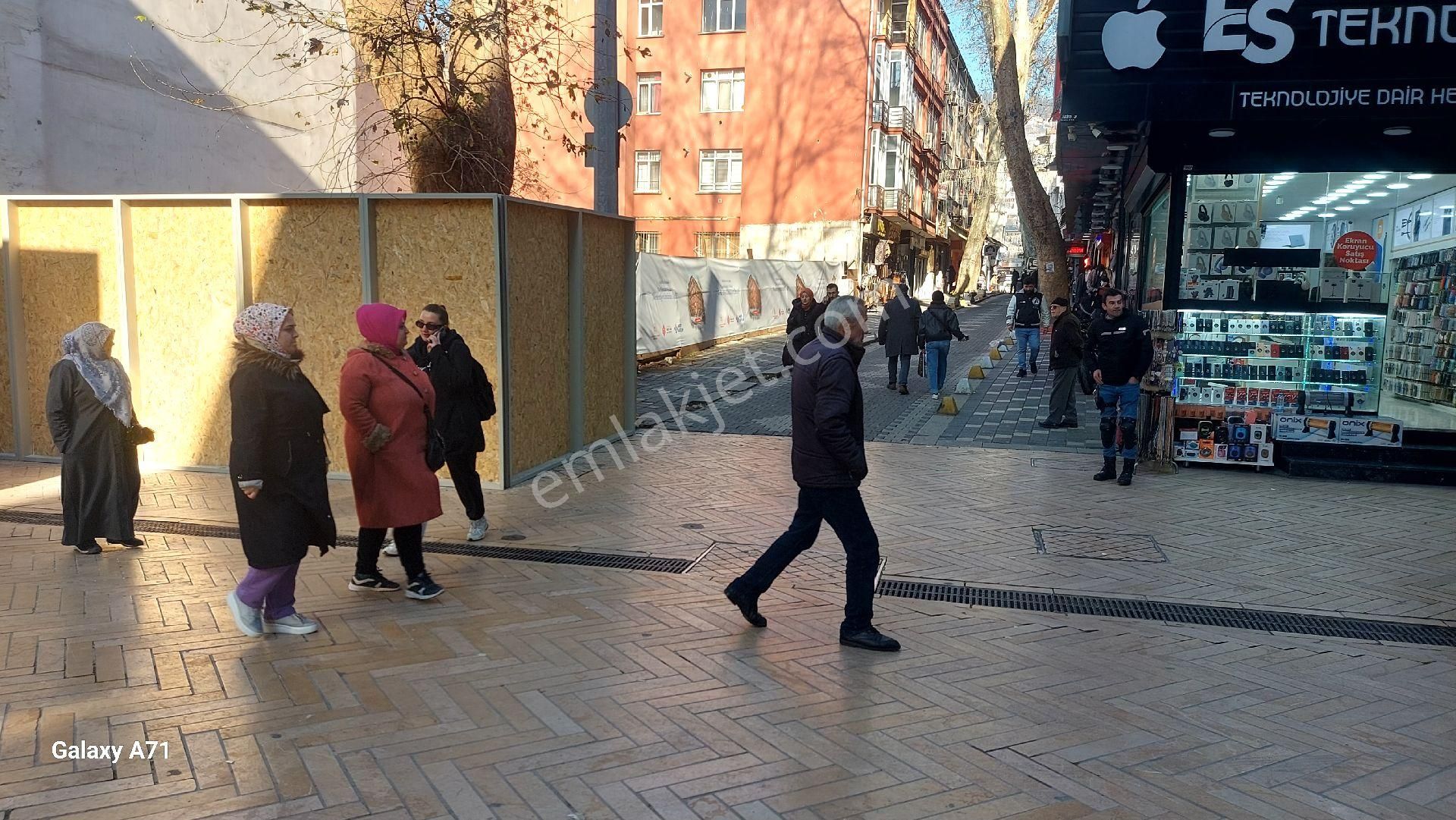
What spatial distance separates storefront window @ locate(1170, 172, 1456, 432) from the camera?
9305 mm

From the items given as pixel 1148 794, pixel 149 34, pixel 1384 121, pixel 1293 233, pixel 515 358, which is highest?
pixel 149 34

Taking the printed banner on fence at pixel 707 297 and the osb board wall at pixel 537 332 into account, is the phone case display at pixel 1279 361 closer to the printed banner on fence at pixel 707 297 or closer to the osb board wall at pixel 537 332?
the osb board wall at pixel 537 332

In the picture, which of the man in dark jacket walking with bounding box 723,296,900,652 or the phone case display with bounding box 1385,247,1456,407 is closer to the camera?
the man in dark jacket walking with bounding box 723,296,900,652

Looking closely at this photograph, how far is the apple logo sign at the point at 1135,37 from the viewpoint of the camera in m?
9.00

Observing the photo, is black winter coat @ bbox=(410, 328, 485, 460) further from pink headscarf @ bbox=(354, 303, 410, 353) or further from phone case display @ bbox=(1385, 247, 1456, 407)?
phone case display @ bbox=(1385, 247, 1456, 407)

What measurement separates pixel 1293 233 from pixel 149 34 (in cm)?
1340

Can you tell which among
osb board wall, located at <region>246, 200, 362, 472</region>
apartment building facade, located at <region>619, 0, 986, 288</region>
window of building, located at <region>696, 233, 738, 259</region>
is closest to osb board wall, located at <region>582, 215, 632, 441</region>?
osb board wall, located at <region>246, 200, 362, 472</region>

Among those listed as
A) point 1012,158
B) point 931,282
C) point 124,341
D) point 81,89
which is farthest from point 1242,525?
point 931,282

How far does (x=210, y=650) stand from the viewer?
4699 millimetres

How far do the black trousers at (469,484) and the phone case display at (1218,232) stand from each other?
6695 millimetres

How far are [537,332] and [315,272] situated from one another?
183cm

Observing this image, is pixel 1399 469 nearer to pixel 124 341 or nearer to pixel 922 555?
pixel 922 555

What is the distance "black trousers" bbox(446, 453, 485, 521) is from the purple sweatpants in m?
1.64

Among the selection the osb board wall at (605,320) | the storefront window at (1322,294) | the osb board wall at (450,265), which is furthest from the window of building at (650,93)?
the osb board wall at (450,265)
